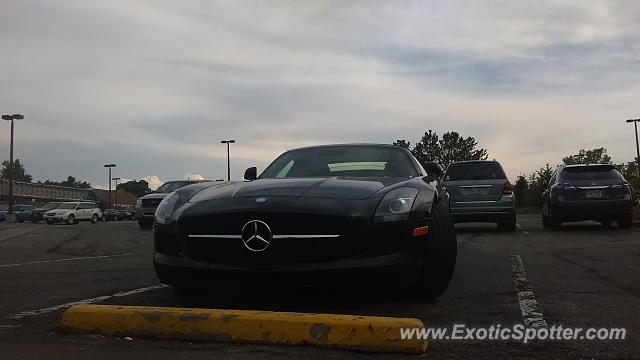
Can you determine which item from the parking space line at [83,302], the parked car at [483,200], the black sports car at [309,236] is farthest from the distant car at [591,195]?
the parking space line at [83,302]

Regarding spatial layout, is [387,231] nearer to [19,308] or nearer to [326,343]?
[326,343]

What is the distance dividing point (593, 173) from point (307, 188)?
1045 centimetres

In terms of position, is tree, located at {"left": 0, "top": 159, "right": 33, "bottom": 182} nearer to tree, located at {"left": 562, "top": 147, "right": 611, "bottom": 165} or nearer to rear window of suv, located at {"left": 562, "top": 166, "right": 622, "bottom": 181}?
tree, located at {"left": 562, "top": 147, "right": 611, "bottom": 165}

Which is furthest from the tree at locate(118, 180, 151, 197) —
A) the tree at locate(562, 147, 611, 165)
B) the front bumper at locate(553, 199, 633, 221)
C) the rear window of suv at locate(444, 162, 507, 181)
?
the front bumper at locate(553, 199, 633, 221)

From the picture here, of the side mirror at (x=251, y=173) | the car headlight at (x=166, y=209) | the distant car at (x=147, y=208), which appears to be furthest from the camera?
the distant car at (x=147, y=208)

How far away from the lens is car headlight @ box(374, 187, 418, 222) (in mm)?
3873

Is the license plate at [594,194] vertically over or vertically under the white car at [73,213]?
over

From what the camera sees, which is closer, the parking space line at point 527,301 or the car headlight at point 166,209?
the parking space line at point 527,301

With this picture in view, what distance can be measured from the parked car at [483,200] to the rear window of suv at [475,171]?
2 centimetres

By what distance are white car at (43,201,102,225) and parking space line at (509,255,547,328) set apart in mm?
38833

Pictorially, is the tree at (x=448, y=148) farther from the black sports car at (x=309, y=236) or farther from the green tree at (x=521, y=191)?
the black sports car at (x=309, y=236)

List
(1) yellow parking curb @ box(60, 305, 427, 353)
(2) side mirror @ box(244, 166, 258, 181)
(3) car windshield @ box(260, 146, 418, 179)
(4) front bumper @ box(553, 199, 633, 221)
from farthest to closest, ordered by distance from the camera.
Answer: (4) front bumper @ box(553, 199, 633, 221) < (2) side mirror @ box(244, 166, 258, 181) < (3) car windshield @ box(260, 146, 418, 179) < (1) yellow parking curb @ box(60, 305, 427, 353)

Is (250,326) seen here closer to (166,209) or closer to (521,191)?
(166,209)

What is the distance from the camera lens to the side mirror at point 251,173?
6.06 metres
